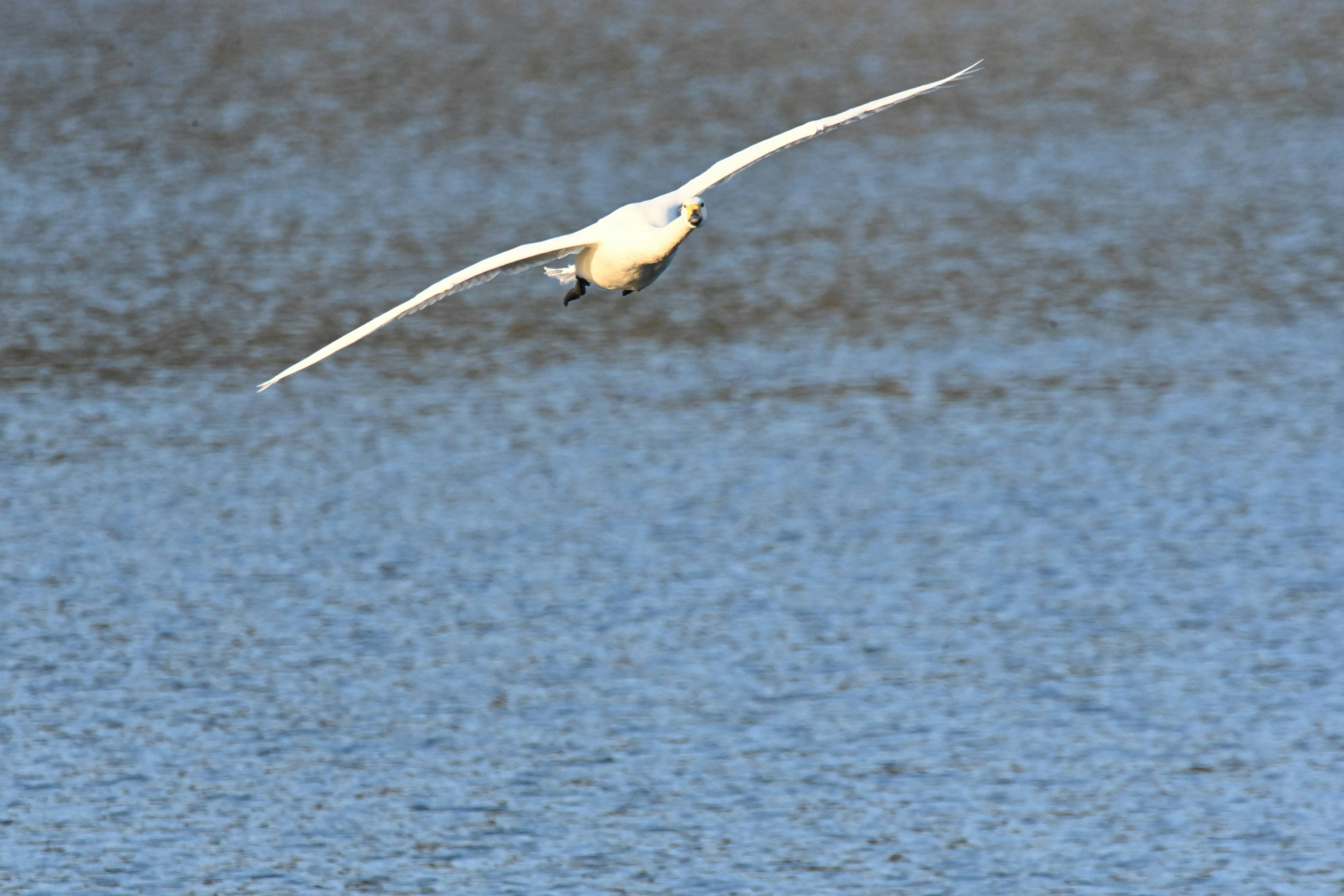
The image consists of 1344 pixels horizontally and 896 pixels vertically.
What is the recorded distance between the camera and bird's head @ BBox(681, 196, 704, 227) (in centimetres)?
1384

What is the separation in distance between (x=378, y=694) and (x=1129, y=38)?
31.8 m

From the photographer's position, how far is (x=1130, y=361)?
31.9 metres

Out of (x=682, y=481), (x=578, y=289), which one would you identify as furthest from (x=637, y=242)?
(x=682, y=481)

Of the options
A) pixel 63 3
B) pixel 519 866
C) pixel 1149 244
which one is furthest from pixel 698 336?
pixel 63 3

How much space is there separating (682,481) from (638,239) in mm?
14177

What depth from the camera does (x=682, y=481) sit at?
2812 centimetres

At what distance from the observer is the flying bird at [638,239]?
44.5ft

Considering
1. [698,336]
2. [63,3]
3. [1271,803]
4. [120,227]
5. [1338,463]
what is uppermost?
[63,3]

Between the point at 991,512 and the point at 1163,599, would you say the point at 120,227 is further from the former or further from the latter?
the point at 1163,599

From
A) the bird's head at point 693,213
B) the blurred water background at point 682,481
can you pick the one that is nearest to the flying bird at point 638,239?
the bird's head at point 693,213

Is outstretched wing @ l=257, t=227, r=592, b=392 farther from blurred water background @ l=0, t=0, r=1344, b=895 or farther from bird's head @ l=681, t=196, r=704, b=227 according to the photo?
blurred water background @ l=0, t=0, r=1344, b=895

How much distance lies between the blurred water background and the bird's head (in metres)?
7.52

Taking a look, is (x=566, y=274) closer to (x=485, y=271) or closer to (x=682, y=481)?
(x=485, y=271)

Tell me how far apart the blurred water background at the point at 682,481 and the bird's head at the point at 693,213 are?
7.52 metres
